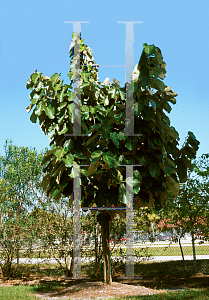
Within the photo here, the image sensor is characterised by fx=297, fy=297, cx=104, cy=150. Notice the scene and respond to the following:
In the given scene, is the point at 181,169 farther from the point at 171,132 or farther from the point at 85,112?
the point at 85,112

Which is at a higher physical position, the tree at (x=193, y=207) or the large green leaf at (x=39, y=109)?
the large green leaf at (x=39, y=109)

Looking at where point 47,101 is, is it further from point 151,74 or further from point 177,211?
point 177,211

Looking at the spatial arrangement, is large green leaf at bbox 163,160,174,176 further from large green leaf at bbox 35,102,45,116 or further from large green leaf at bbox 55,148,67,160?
large green leaf at bbox 35,102,45,116

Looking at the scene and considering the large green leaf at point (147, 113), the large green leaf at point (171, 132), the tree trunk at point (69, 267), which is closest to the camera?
the large green leaf at point (147, 113)

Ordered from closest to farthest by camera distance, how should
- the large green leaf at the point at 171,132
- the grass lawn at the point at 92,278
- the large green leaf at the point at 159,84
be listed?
the large green leaf at the point at 159,84
the large green leaf at the point at 171,132
the grass lawn at the point at 92,278

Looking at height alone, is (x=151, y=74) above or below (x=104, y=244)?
above

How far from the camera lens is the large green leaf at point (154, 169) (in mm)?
4605

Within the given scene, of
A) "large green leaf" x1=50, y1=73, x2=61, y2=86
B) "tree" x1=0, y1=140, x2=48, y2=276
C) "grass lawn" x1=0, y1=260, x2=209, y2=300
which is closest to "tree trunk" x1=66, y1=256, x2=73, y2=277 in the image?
"grass lawn" x1=0, y1=260, x2=209, y2=300

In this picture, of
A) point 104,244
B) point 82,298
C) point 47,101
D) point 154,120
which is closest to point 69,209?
point 104,244

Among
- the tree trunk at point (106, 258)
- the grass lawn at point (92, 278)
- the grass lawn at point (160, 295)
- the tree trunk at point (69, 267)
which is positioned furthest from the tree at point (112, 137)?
the tree trunk at point (69, 267)

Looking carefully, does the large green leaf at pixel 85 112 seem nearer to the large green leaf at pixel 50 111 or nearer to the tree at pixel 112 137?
the tree at pixel 112 137

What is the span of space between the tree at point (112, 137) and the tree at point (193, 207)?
2683mm

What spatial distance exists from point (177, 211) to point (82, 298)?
405 cm

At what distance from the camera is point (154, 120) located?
480 centimetres
